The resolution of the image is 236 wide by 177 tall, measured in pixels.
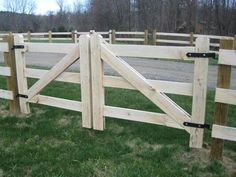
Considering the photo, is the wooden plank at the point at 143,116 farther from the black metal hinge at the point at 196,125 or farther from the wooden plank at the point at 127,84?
the wooden plank at the point at 127,84

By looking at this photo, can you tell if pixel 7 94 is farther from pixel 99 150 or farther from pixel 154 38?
pixel 154 38

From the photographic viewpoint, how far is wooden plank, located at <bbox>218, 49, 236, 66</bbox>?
4152 mm

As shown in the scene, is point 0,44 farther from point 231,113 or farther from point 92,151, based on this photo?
point 231,113

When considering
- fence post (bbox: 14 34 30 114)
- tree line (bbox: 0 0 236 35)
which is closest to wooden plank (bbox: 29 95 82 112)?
fence post (bbox: 14 34 30 114)

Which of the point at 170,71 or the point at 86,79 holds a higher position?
the point at 86,79

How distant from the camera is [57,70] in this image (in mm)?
5809

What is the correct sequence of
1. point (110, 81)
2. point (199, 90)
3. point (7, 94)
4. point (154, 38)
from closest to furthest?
point (199, 90) → point (110, 81) → point (7, 94) → point (154, 38)

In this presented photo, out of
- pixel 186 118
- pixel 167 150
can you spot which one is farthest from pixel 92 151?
pixel 186 118

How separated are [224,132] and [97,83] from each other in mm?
2031

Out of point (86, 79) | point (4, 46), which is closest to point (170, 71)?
point (4, 46)

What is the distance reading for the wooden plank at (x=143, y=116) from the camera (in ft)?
16.1

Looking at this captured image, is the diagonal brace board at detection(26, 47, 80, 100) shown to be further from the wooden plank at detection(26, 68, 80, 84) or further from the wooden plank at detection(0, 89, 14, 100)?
the wooden plank at detection(0, 89, 14, 100)

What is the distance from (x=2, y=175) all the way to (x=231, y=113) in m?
4.30

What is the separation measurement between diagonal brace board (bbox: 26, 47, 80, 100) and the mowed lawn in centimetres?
50
